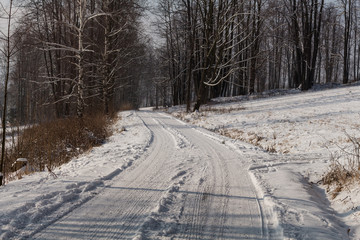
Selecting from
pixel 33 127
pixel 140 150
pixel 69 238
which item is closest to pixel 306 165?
pixel 140 150

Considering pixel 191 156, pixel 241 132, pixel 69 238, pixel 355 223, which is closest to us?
pixel 69 238

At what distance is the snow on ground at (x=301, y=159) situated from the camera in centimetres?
282

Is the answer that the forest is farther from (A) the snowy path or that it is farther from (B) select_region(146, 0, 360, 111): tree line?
(A) the snowy path

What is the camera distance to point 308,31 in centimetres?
2200

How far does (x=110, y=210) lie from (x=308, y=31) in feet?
82.8

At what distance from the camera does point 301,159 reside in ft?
18.1

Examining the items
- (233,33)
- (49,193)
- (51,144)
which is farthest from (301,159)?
(233,33)

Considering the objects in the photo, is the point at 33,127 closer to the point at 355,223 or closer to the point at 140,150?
the point at 140,150

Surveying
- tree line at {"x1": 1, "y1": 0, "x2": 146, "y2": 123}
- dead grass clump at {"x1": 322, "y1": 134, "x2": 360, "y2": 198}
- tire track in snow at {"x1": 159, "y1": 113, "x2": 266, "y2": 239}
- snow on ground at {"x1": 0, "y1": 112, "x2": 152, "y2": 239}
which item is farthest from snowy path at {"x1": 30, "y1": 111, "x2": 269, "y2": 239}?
tree line at {"x1": 1, "y1": 0, "x2": 146, "y2": 123}

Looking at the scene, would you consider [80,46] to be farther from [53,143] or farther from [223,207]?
[223,207]

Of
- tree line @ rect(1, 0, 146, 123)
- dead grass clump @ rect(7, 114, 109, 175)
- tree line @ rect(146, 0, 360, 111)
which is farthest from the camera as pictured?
tree line @ rect(146, 0, 360, 111)

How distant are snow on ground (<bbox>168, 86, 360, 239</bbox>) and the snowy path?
0.35 metres

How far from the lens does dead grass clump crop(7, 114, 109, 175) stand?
561cm

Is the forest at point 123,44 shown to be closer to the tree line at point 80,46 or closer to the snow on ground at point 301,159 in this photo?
the tree line at point 80,46
